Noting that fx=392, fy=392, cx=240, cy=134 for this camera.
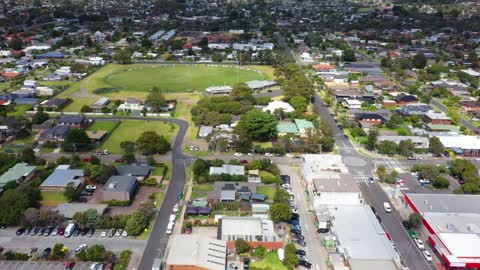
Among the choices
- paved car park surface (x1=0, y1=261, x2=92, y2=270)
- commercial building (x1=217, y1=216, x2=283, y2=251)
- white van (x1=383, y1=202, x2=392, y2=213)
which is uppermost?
commercial building (x1=217, y1=216, x2=283, y2=251)

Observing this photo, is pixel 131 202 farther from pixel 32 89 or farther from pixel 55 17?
pixel 55 17

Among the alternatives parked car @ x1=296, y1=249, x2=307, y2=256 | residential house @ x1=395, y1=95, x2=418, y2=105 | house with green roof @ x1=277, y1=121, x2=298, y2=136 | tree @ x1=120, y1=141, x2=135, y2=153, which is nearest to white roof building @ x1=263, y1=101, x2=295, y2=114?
house with green roof @ x1=277, y1=121, x2=298, y2=136

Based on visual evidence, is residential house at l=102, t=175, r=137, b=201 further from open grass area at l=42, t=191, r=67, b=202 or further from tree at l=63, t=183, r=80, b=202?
open grass area at l=42, t=191, r=67, b=202

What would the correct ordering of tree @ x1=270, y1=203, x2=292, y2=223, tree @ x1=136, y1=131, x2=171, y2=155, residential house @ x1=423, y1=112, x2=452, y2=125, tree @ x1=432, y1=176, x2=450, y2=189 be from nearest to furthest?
tree @ x1=270, y1=203, x2=292, y2=223 < tree @ x1=432, y1=176, x2=450, y2=189 < tree @ x1=136, y1=131, x2=171, y2=155 < residential house @ x1=423, y1=112, x2=452, y2=125

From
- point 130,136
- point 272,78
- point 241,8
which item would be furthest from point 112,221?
point 241,8

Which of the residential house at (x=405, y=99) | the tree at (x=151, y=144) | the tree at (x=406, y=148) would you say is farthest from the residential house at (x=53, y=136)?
the residential house at (x=405, y=99)

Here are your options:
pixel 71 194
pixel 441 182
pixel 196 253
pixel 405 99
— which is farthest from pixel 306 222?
pixel 405 99

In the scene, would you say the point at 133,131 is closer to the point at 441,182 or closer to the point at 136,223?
the point at 136,223
